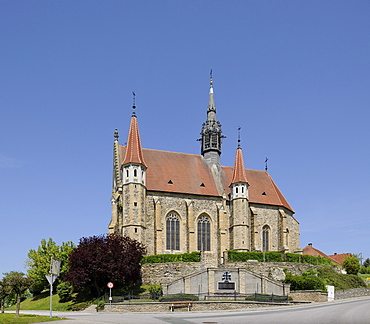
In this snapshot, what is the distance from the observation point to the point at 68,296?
47562mm

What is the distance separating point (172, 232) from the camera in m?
55.6

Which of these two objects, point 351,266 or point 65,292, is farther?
point 351,266

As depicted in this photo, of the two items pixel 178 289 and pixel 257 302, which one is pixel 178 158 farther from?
pixel 257 302

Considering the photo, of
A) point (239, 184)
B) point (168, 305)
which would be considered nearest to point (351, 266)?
point (239, 184)

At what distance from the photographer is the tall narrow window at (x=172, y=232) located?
181 ft

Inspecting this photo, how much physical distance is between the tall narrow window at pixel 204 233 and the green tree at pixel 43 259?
15.3 m

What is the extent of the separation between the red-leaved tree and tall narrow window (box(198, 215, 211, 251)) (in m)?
11.8

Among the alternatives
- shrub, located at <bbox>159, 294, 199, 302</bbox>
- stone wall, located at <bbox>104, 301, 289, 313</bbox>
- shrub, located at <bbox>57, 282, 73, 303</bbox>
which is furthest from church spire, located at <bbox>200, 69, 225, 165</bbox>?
stone wall, located at <bbox>104, 301, 289, 313</bbox>

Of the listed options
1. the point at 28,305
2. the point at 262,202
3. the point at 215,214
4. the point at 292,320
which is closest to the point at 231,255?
the point at 215,214

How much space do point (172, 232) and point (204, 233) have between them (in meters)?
4.19

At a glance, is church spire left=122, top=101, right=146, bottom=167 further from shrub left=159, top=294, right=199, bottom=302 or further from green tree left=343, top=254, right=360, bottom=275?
green tree left=343, top=254, right=360, bottom=275

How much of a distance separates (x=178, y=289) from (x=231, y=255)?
34.5 feet

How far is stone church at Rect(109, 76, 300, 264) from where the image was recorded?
2120 inches

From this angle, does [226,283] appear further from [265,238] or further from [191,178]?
[191,178]
